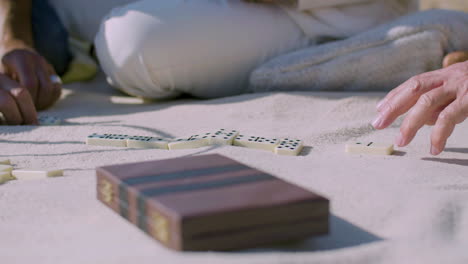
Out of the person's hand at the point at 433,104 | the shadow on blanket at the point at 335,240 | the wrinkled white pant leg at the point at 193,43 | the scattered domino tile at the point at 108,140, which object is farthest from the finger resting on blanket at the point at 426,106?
the wrinkled white pant leg at the point at 193,43

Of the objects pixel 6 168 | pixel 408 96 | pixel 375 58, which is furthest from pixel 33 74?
pixel 408 96

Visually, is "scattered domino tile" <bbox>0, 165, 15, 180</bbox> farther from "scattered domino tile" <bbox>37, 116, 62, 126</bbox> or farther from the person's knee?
the person's knee

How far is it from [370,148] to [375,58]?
781 mm

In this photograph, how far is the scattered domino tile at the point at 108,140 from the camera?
1.47 meters

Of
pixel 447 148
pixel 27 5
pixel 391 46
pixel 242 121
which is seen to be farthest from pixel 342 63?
pixel 27 5

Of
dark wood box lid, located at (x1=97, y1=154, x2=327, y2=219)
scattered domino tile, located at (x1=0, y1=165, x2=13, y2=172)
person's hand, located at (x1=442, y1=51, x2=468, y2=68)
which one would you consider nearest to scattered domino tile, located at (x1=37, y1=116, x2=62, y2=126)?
scattered domino tile, located at (x1=0, y1=165, x2=13, y2=172)

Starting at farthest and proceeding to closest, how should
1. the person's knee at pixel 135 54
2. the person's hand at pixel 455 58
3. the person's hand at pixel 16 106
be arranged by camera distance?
the person's knee at pixel 135 54 < the person's hand at pixel 455 58 < the person's hand at pixel 16 106

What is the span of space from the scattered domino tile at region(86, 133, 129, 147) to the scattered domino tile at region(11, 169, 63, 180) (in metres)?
0.24

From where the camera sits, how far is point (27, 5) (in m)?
2.46

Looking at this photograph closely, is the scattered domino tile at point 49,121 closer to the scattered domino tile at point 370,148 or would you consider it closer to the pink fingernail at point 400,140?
the scattered domino tile at point 370,148

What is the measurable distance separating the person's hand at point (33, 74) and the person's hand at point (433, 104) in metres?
1.23

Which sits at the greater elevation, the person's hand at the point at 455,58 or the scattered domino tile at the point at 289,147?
the person's hand at the point at 455,58

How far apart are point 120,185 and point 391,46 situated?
1407 mm

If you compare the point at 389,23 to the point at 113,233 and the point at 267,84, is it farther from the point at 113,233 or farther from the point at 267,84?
the point at 113,233
